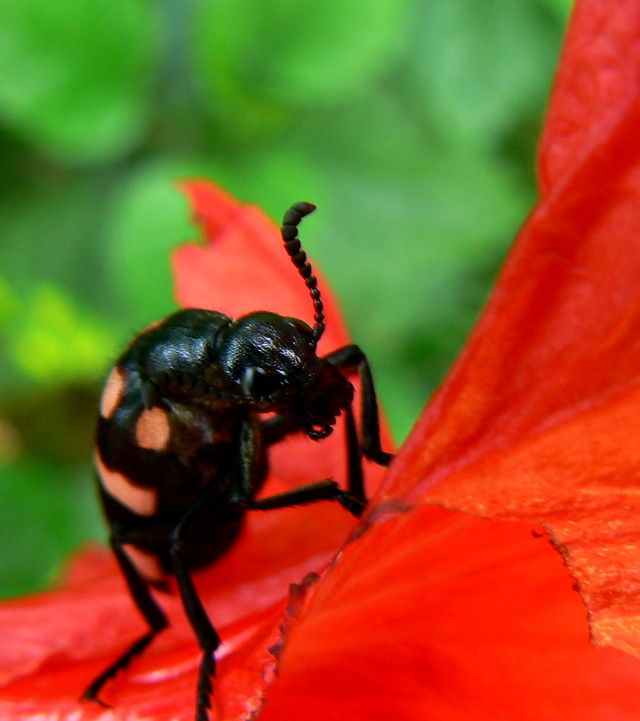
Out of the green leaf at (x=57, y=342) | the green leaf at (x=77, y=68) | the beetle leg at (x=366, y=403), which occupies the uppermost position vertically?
the green leaf at (x=77, y=68)

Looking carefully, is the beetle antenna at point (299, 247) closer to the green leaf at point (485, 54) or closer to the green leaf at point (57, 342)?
the green leaf at point (57, 342)

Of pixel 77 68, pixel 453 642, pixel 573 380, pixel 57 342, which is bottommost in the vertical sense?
pixel 453 642

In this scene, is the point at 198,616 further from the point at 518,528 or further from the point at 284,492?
the point at 518,528

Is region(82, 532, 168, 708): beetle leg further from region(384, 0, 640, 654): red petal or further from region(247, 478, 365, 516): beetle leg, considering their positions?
region(384, 0, 640, 654): red petal

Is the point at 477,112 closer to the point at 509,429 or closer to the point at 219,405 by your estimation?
the point at 219,405

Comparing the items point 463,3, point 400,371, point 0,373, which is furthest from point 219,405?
point 463,3

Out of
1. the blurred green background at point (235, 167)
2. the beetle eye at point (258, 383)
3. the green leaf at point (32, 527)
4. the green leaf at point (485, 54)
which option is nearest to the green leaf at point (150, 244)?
the blurred green background at point (235, 167)

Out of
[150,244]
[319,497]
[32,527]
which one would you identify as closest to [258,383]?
[319,497]
